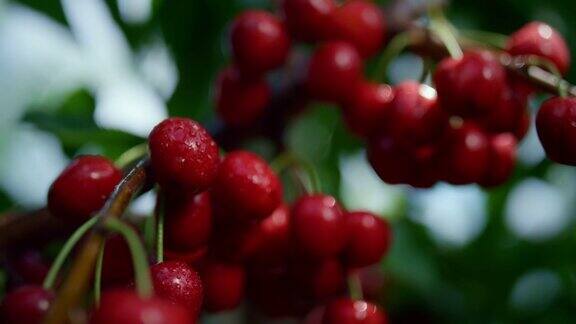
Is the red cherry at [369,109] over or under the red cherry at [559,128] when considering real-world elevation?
under

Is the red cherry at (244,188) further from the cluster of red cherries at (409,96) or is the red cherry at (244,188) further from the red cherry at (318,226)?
the cluster of red cherries at (409,96)

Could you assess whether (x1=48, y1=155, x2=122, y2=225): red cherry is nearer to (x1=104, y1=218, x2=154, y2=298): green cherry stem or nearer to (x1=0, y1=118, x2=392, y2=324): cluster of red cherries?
(x1=0, y1=118, x2=392, y2=324): cluster of red cherries

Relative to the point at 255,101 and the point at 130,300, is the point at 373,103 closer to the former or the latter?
the point at 255,101

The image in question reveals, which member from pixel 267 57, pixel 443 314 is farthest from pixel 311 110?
pixel 443 314

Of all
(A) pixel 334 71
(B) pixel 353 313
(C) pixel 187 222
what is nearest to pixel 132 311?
(C) pixel 187 222

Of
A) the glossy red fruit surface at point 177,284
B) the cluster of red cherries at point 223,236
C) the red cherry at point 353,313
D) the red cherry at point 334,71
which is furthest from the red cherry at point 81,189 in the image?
the red cherry at point 334,71

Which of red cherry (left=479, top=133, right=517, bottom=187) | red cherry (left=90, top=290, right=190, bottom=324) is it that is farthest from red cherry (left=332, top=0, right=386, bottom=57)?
red cherry (left=90, top=290, right=190, bottom=324)
